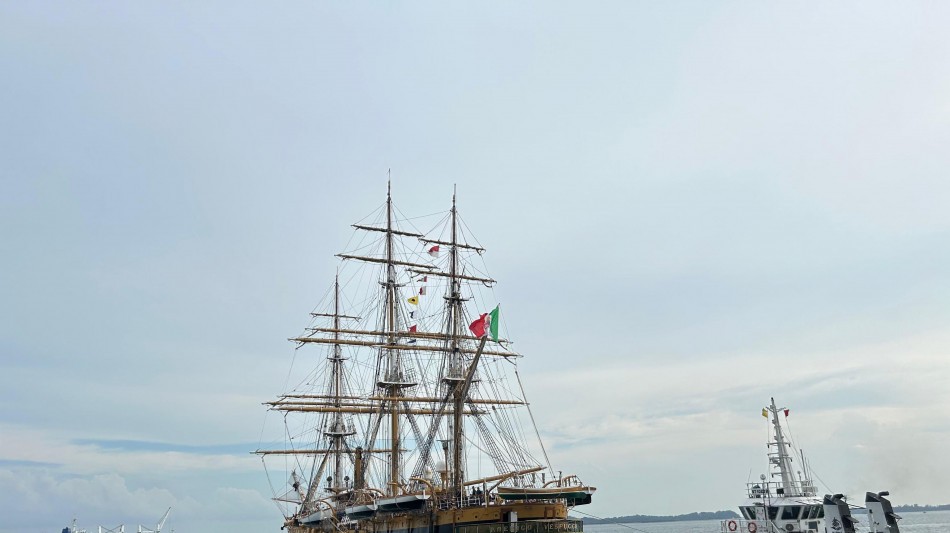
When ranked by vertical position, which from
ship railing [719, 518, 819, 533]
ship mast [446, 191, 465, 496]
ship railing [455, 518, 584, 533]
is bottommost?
ship railing [719, 518, 819, 533]

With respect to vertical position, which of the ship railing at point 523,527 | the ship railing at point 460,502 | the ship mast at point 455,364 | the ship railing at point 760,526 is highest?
the ship mast at point 455,364

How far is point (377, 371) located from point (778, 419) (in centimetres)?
4040

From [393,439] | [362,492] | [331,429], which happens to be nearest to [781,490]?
[362,492]

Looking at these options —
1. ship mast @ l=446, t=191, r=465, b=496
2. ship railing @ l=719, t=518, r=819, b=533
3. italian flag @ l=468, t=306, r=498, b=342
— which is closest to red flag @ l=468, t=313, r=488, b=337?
italian flag @ l=468, t=306, r=498, b=342

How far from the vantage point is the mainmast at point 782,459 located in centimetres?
5325

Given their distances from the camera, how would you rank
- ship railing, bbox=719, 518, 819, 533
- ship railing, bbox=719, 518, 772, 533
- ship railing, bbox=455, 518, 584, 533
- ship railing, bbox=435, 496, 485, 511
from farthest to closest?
ship railing, bbox=719, 518, 772, 533 < ship railing, bbox=719, 518, 819, 533 < ship railing, bbox=435, 496, 485, 511 < ship railing, bbox=455, 518, 584, 533

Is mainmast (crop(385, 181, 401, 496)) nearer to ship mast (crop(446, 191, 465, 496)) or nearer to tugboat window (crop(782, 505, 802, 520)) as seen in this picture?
ship mast (crop(446, 191, 465, 496))

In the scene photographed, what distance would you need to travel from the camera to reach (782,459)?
179 ft

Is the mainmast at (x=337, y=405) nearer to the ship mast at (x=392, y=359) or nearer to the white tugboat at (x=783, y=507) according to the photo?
the ship mast at (x=392, y=359)

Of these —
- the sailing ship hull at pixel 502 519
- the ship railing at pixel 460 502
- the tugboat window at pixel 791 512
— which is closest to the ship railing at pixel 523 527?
the sailing ship hull at pixel 502 519

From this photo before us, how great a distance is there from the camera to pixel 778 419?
56156mm

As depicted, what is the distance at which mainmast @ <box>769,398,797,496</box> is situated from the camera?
53250mm

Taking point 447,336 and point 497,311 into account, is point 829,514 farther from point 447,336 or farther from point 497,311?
point 447,336

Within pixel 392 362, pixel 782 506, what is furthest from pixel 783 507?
pixel 392 362
